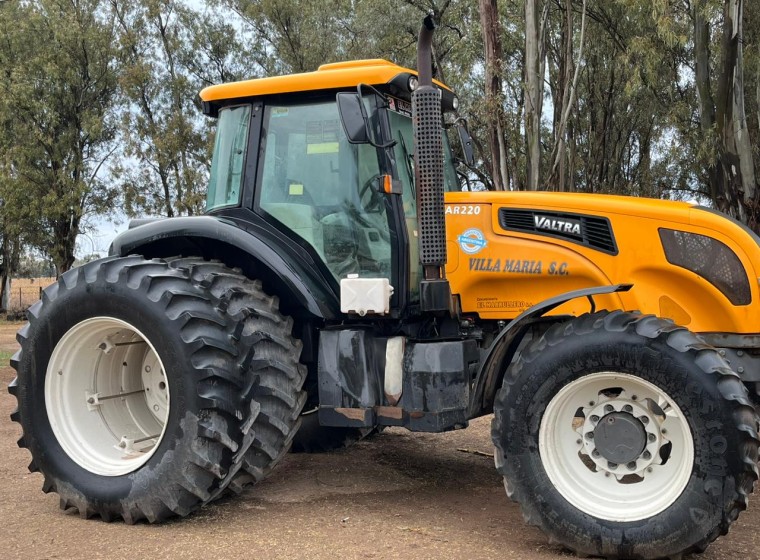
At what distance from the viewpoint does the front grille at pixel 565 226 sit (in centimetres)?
435

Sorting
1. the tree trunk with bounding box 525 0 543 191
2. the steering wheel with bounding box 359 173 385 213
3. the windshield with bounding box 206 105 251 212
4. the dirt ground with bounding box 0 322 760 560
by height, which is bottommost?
the dirt ground with bounding box 0 322 760 560

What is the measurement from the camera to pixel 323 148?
4820 mm

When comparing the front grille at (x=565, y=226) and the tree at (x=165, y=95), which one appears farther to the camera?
the tree at (x=165, y=95)

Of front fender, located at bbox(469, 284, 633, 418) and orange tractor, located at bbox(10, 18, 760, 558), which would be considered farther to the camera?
front fender, located at bbox(469, 284, 633, 418)

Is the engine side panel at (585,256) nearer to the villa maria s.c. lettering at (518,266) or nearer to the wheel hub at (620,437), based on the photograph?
the villa maria s.c. lettering at (518,266)

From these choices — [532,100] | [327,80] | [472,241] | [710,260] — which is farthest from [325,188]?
[532,100]

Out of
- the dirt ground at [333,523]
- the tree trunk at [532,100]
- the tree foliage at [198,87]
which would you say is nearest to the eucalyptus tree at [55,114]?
the tree foliage at [198,87]

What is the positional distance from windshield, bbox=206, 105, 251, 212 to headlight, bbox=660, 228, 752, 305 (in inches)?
100

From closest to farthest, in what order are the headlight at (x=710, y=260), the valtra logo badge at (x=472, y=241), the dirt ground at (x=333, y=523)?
the dirt ground at (x=333, y=523), the headlight at (x=710, y=260), the valtra logo badge at (x=472, y=241)

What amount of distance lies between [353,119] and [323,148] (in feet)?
1.45

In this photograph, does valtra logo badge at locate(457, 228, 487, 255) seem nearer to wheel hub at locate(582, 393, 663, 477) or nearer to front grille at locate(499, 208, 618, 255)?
front grille at locate(499, 208, 618, 255)

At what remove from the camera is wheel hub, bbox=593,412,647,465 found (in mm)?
3781

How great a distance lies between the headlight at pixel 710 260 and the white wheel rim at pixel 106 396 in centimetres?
288

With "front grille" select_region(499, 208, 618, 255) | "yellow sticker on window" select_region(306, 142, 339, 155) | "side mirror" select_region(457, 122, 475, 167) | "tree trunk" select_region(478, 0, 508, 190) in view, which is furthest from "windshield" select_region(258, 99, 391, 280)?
"tree trunk" select_region(478, 0, 508, 190)
